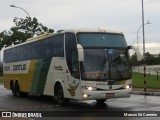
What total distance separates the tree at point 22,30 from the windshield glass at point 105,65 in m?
43.5

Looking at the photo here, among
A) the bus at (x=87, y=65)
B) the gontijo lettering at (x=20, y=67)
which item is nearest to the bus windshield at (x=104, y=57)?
the bus at (x=87, y=65)

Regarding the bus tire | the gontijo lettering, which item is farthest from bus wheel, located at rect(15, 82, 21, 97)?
the gontijo lettering

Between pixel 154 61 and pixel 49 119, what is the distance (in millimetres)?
145727

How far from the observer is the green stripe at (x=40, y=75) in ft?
67.8

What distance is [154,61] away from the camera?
157 meters

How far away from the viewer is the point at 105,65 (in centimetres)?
1689

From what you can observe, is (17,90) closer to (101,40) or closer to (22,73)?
(22,73)

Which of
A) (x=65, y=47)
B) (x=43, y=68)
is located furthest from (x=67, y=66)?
A: (x=43, y=68)

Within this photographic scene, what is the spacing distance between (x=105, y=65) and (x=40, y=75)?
5.58 meters

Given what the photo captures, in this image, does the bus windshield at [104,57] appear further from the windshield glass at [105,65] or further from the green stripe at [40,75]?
the green stripe at [40,75]

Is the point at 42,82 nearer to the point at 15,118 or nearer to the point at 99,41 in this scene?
the point at 99,41

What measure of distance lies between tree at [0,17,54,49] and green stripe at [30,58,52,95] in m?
38.0

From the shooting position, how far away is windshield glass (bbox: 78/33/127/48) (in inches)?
680

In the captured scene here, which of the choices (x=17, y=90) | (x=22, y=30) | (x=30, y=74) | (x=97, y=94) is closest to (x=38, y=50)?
(x=30, y=74)
